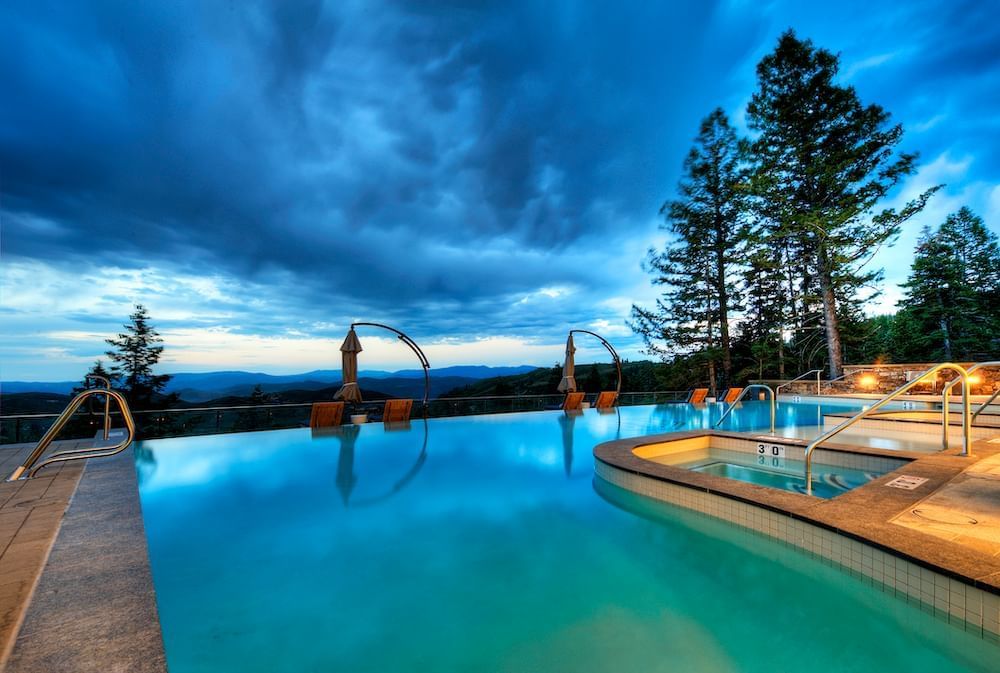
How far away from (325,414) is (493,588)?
28.4 ft

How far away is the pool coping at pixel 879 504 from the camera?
2.45 meters

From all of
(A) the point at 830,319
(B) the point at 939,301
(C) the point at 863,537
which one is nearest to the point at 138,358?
(C) the point at 863,537

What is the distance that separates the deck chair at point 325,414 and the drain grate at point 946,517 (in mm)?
10327

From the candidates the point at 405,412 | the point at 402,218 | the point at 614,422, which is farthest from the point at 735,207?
the point at 405,412

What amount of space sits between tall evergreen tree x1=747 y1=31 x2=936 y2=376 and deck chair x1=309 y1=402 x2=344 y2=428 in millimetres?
17484

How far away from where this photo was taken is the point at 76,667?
166 cm

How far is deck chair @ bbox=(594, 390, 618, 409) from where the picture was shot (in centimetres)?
1488

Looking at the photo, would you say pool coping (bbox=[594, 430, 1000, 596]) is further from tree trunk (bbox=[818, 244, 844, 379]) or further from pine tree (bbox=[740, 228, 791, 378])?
pine tree (bbox=[740, 228, 791, 378])

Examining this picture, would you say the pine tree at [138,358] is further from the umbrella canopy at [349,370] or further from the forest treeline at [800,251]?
the forest treeline at [800,251]

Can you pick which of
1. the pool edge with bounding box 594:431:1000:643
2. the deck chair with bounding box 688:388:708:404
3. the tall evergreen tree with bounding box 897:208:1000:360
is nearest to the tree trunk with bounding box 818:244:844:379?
the deck chair with bounding box 688:388:708:404

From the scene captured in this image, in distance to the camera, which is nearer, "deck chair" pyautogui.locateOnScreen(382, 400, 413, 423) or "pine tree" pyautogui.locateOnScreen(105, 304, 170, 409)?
"deck chair" pyautogui.locateOnScreen(382, 400, 413, 423)

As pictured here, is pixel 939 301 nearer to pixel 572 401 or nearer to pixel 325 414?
pixel 572 401

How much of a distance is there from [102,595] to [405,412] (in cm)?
959

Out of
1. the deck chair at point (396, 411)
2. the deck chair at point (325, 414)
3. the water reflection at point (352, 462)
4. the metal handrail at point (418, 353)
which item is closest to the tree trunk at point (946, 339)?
the metal handrail at point (418, 353)
